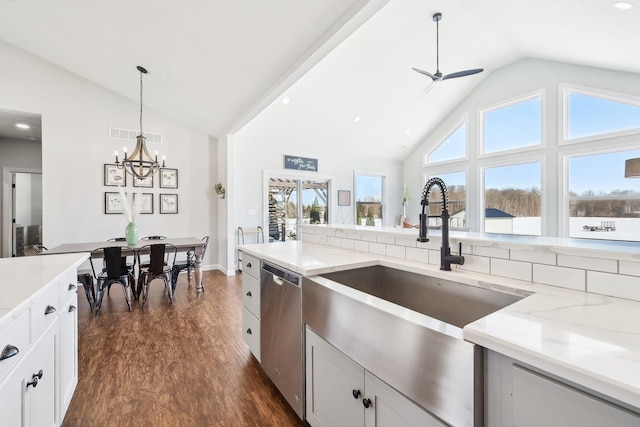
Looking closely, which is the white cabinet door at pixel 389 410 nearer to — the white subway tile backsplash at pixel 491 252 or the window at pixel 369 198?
the white subway tile backsplash at pixel 491 252

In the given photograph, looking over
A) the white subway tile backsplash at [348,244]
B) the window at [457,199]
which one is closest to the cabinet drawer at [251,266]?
the white subway tile backsplash at [348,244]

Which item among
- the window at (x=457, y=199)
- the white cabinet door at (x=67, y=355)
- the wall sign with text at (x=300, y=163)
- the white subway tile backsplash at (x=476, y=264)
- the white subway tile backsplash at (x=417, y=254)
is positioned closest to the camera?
the white subway tile backsplash at (x=476, y=264)

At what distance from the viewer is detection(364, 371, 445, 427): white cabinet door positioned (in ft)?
2.99

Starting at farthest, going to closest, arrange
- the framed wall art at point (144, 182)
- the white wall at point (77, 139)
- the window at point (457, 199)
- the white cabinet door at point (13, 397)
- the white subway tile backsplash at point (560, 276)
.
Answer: the window at point (457, 199) < the framed wall art at point (144, 182) < the white wall at point (77, 139) < the white subway tile backsplash at point (560, 276) < the white cabinet door at point (13, 397)

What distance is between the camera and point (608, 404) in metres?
0.55

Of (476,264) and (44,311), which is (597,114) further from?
(44,311)

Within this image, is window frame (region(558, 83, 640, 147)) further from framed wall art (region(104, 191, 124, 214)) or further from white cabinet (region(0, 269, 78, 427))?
framed wall art (region(104, 191, 124, 214))

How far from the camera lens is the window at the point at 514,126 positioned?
228 inches

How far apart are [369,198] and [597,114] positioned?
15.7 ft

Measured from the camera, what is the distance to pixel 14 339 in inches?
37.6

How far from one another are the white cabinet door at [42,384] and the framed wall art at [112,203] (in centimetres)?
443

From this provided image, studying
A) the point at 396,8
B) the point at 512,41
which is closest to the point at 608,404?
the point at 396,8

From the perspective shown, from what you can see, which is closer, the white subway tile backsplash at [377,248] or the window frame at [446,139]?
the white subway tile backsplash at [377,248]

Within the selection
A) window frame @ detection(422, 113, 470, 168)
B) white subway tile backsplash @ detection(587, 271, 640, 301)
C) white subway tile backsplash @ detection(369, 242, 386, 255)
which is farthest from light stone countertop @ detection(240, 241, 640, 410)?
window frame @ detection(422, 113, 470, 168)
